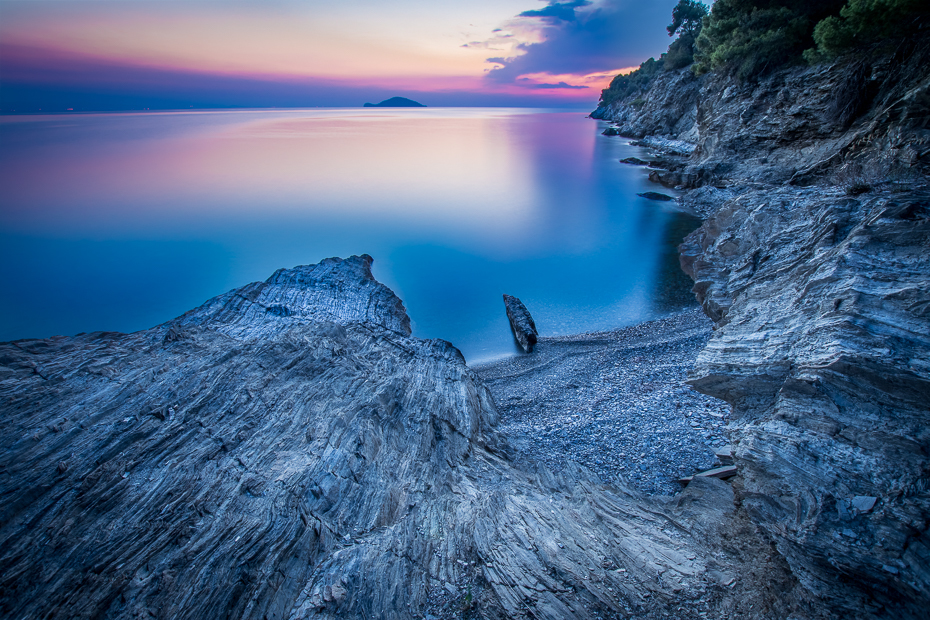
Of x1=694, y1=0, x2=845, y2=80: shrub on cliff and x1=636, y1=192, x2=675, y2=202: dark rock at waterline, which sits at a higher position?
x1=694, y1=0, x2=845, y2=80: shrub on cliff

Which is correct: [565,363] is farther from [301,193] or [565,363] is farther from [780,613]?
[301,193]

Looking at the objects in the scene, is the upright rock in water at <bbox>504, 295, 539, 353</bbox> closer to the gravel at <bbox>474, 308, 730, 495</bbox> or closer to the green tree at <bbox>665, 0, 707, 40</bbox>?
the gravel at <bbox>474, 308, 730, 495</bbox>

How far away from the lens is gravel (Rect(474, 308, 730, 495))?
7074 mm

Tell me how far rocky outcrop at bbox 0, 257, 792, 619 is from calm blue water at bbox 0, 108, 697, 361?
6770 mm

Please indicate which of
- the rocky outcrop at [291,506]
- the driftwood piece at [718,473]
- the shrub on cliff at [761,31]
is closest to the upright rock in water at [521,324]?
the rocky outcrop at [291,506]

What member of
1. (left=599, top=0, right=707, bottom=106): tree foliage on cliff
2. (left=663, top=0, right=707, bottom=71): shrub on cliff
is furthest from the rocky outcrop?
(left=663, top=0, right=707, bottom=71): shrub on cliff

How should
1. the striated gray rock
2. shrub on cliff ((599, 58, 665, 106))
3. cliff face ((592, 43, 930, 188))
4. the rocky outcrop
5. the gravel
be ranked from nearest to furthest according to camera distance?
the striated gray rock
the rocky outcrop
the gravel
cliff face ((592, 43, 930, 188))
shrub on cliff ((599, 58, 665, 106))

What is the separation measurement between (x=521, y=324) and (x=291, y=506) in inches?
388

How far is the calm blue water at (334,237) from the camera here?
1619 centimetres

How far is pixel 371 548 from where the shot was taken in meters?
5.25

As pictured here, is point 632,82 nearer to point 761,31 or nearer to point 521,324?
point 761,31

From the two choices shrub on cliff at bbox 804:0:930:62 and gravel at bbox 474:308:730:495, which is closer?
gravel at bbox 474:308:730:495

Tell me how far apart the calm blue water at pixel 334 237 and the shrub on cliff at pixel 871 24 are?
10420 mm

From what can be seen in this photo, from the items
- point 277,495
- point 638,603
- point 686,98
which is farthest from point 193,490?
point 686,98
